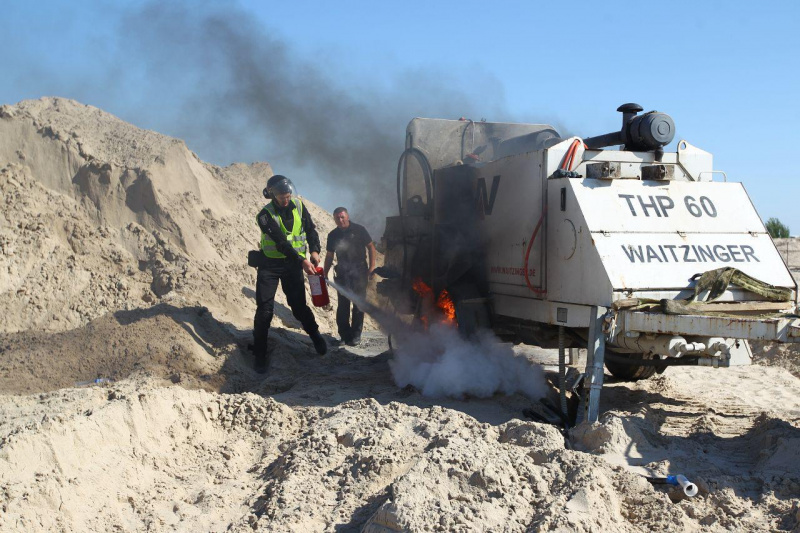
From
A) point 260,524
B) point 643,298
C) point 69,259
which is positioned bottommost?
point 260,524

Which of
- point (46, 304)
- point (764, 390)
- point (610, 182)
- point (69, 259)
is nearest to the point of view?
point (610, 182)

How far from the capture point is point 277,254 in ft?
27.6

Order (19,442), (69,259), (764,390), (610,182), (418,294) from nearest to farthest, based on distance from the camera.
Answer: (19,442), (610,182), (764,390), (418,294), (69,259)

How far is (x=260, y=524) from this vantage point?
13.4ft

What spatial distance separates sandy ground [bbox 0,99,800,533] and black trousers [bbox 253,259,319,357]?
0.35m

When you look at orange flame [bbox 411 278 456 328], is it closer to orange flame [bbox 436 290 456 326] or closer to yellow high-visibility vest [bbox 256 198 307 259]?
orange flame [bbox 436 290 456 326]

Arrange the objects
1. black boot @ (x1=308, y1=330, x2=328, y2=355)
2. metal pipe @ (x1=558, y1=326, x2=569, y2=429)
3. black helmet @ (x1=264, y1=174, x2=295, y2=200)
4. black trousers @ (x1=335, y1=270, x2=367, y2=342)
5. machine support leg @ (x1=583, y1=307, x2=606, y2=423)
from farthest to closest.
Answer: black trousers @ (x1=335, y1=270, x2=367, y2=342) → black boot @ (x1=308, y1=330, x2=328, y2=355) → black helmet @ (x1=264, y1=174, x2=295, y2=200) → metal pipe @ (x1=558, y1=326, x2=569, y2=429) → machine support leg @ (x1=583, y1=307, x2=606, y2=423)

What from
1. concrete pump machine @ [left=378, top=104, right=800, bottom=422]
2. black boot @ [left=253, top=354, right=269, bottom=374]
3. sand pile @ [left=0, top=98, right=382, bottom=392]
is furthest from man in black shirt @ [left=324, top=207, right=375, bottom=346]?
black boot @ [left=253, top=354, right=269, bottom=374]

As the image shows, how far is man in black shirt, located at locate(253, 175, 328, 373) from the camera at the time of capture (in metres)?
8.26

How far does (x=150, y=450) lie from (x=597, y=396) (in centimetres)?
333

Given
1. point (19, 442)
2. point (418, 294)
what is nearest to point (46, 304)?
point (418, 294)

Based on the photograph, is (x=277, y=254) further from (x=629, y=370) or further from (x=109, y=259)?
(x=629, y=370)

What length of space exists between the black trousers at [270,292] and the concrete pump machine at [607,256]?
1.33m

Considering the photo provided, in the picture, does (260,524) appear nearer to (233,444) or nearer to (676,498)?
(233,444)
